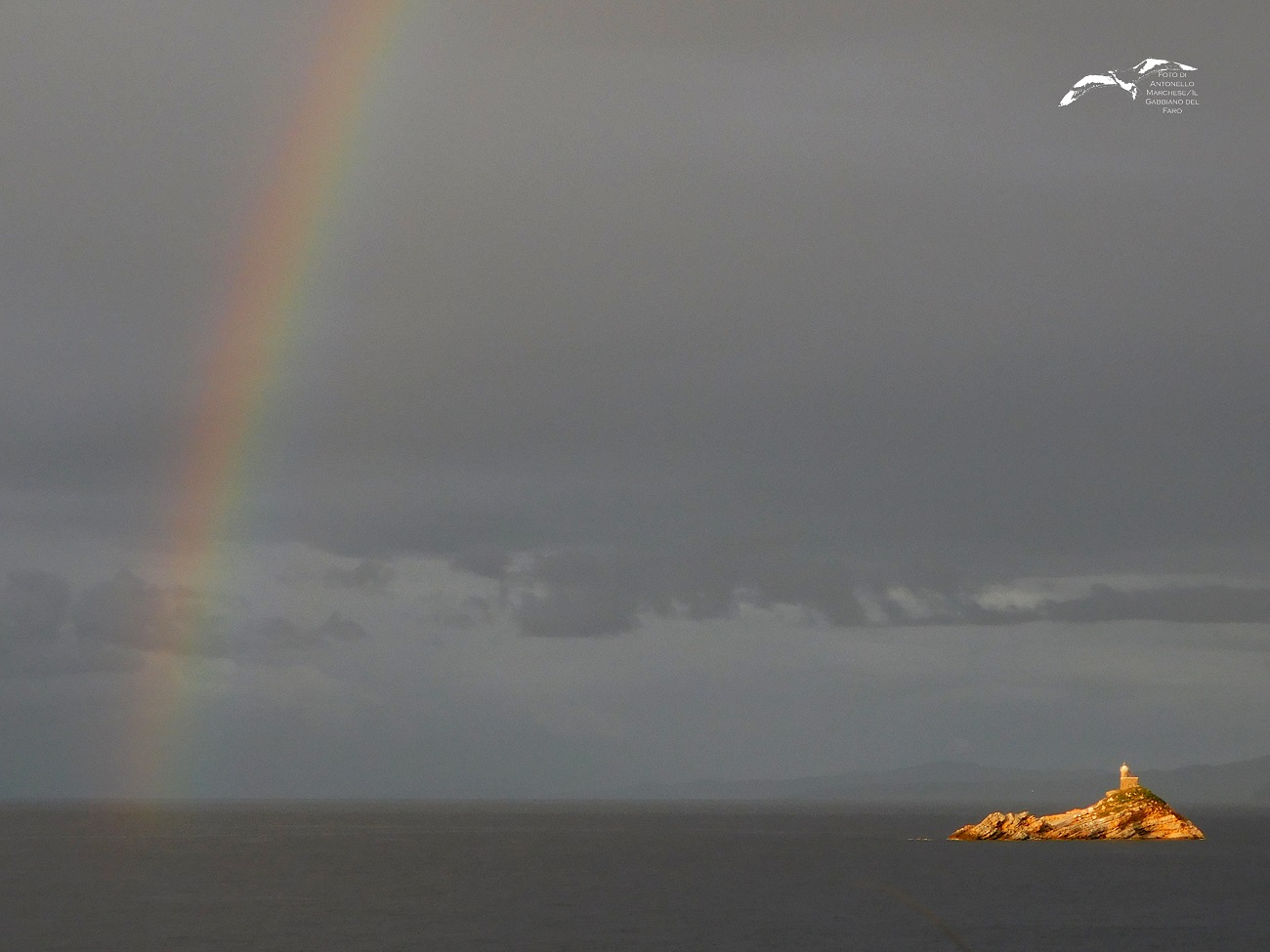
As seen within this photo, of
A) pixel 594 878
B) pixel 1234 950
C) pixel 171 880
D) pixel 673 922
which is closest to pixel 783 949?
pixel 673 922

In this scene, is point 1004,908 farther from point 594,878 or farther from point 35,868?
point 35,868

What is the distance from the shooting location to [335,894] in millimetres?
148000

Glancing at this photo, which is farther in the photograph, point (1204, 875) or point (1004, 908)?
point (1204, 875)

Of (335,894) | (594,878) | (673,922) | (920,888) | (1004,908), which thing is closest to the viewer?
(673,922)

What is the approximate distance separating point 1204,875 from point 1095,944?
3004 inches

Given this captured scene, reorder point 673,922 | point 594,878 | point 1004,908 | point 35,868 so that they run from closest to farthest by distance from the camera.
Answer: point 673,922
point 1004,908
point 594,878
point 35,868

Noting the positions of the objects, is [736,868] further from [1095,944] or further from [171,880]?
[1095,944]

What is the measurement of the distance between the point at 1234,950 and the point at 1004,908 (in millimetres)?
29467

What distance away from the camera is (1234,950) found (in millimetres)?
111125

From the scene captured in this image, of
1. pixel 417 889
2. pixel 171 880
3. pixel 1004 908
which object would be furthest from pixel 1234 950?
pixel 171 880

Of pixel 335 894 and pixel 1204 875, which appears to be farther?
pixel 1204 875

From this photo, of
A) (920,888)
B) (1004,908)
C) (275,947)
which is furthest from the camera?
(920,888)

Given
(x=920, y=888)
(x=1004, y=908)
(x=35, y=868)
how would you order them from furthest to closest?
(x=35, y=868), (x=920, y=888), (x=1004, y=908)

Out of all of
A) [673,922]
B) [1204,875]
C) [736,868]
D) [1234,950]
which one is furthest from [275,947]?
[1204,875]
